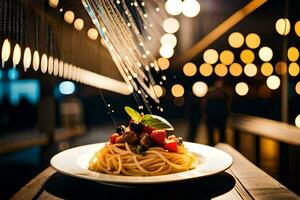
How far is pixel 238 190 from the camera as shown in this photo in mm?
1641

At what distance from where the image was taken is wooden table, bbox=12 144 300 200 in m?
1.55

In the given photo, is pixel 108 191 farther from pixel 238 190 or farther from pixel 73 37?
pixel 73 37

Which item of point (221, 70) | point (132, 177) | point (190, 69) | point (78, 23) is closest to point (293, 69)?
point (78, 23)

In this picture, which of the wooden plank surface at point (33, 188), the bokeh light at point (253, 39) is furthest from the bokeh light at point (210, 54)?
the wooden plank surface at point (33, 188)

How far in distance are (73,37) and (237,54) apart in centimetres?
589

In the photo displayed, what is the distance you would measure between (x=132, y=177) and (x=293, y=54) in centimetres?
403

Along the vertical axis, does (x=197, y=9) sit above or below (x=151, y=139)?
above

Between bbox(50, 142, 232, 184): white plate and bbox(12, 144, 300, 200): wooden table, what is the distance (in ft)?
0.26

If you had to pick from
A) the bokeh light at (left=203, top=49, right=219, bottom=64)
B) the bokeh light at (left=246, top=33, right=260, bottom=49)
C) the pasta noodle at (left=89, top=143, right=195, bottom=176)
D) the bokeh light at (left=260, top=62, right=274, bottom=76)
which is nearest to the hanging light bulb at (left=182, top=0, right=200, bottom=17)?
the pasta noodle at (left=89, top=143, right=195, bottom=176)

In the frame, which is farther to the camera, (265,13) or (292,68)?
(265,13)

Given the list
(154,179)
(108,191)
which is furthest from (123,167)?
(154,179)

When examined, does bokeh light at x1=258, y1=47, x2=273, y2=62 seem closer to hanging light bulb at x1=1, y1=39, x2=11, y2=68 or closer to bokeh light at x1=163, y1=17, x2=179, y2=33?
bokeh light at x1=163, y1=17, x2=179, y2=33

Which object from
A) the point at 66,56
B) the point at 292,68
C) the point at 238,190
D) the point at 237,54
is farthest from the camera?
the point at 237,54

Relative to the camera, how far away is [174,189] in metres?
1.64
